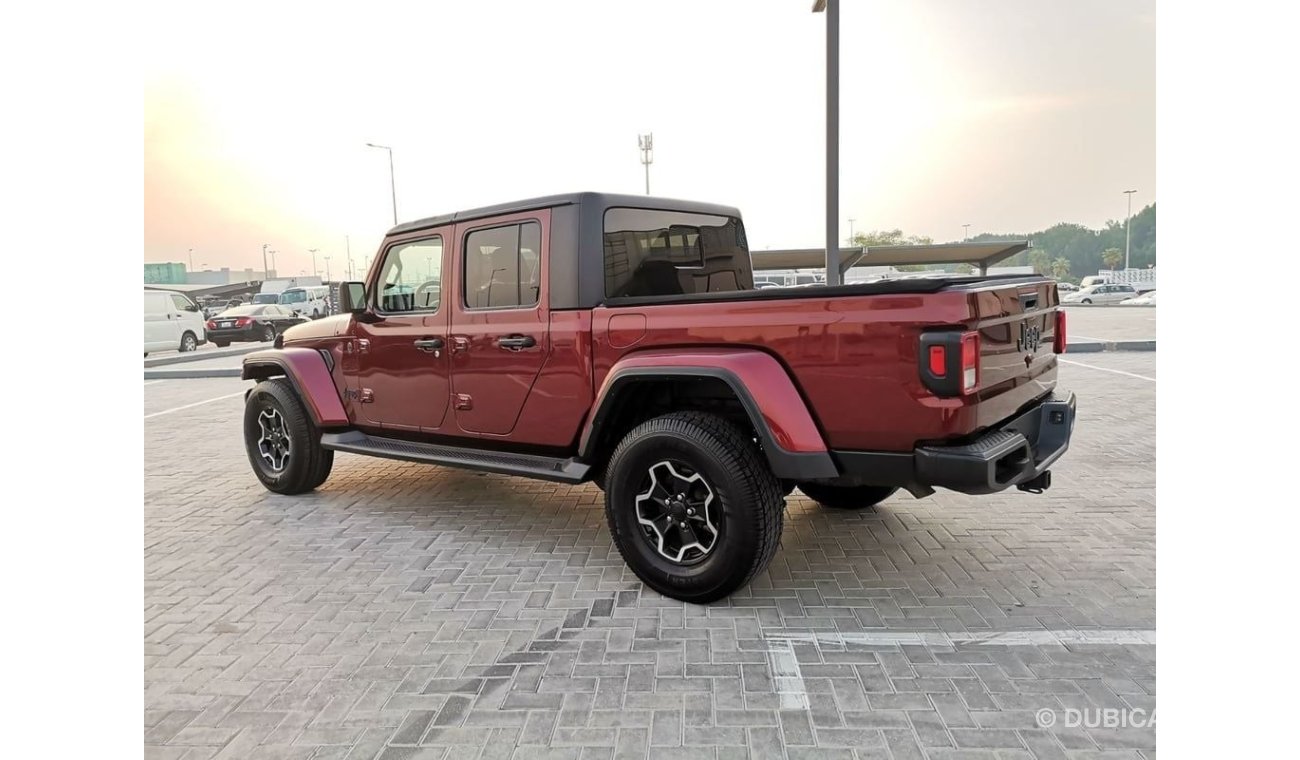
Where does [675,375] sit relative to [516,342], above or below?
below

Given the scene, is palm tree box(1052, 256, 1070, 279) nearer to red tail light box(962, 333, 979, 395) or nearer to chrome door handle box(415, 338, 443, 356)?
chrome door handle box(415, 338, 443, 356)

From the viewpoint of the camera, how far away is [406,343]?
5305 mm

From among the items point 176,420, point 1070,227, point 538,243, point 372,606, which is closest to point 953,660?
point 372,606

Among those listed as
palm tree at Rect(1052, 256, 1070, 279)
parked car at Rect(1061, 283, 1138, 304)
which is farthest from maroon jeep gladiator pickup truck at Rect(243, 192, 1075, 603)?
palm tree at Rect(1052, 256, 1070, 279)

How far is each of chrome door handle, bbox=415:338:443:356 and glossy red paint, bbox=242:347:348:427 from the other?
1.08 meters

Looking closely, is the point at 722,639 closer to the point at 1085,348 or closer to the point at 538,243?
the point at 538,243

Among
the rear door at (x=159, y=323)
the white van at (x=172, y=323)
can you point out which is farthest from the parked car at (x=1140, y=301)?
the rear door at (x=159, y=323)

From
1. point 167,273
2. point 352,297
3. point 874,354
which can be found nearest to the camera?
point 874,354

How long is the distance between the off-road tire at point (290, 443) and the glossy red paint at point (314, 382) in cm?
14

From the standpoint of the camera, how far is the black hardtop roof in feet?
14.8

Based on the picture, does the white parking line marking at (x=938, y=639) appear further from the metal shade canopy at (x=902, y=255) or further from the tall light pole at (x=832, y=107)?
the metal shade canopy at (x=902, y=255)

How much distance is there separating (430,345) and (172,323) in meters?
Answer: 21.3

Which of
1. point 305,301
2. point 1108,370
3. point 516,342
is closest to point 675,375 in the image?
point 516,342

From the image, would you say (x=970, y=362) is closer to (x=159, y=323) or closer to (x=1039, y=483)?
(x=1039, y=483)
